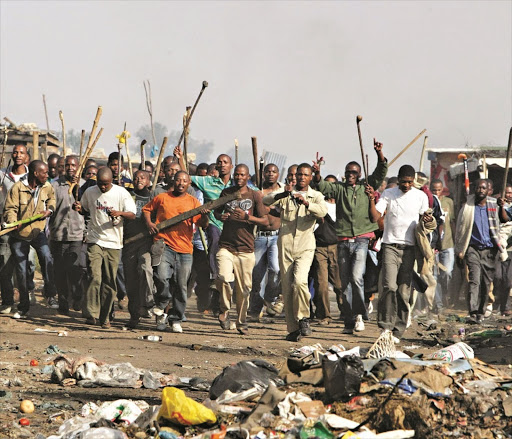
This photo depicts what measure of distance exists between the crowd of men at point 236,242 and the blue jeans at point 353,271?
2 cm

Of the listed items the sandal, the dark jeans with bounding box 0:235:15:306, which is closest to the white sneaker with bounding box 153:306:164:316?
the sandal

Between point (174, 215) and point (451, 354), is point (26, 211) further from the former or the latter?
point (451, 354)

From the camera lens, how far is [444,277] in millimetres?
17344

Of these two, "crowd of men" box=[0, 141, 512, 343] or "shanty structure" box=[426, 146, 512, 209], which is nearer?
"crowd of men" box=[0, 141, 512, 343]

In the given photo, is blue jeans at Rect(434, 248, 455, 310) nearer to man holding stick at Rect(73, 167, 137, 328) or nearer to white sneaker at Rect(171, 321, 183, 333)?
white sneaker at Rect(171, 321, 183, 333)

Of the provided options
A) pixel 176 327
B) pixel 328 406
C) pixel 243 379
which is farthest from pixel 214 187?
pixel 328 406

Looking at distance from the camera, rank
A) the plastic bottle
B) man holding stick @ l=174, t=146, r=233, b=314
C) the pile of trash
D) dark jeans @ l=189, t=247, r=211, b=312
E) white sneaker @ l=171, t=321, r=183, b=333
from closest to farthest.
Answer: the pile of trash < the plastic bottle < white sneaker @ l=171, t=321, r=183, b=333 < man holding stick @ l=174, t=146, r=233, b=314 < dark jeans @ l=189, t=247, r=211, b=312

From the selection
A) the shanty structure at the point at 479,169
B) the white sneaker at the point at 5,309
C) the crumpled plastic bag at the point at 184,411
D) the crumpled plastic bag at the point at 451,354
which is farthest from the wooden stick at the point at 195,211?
the shanty structure at the point at 479,169

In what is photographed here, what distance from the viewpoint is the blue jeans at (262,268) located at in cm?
1450

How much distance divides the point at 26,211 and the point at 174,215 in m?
2.15

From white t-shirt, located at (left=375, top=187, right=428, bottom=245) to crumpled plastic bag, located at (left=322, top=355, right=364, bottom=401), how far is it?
513cm

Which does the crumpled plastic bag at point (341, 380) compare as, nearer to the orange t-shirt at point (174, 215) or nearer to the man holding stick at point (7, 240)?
the orange t-shirt at point (174, 215)

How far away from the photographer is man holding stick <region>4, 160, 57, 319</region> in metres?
13.5

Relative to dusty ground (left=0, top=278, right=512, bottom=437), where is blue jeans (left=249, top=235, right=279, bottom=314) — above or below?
above
